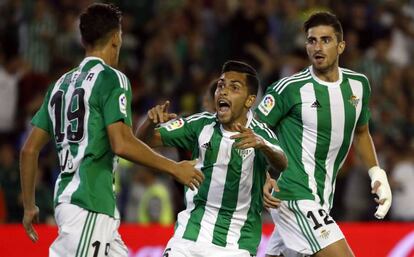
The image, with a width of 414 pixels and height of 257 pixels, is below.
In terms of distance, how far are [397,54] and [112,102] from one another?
376 inches

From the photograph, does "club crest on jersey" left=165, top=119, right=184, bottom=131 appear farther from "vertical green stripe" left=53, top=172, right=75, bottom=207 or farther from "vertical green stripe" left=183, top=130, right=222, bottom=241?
"vertical green stripe" left=53, top=172, right=75, bottom=207

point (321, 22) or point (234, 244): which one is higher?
point (321, 22)

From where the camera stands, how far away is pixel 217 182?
7.76 meters

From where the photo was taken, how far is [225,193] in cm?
775

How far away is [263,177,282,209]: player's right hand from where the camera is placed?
7.53m

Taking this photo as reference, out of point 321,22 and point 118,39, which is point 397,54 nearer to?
point 321,22

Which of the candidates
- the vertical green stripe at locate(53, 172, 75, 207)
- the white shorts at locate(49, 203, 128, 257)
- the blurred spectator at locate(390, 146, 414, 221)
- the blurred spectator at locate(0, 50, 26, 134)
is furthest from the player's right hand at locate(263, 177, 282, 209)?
the blurred spectator at locate(0, 50, 26, 134)

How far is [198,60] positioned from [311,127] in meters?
7.06

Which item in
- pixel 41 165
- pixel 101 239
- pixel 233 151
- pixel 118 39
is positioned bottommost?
pixel 41 165

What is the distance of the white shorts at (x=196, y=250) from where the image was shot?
7.61 m

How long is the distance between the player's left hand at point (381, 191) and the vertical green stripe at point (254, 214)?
95 cm

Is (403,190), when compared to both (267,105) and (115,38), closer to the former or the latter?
(267,105)

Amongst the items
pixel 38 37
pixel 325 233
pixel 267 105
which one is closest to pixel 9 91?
pixel 38 37

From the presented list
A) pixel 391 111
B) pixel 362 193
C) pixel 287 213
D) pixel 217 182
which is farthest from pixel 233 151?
pixel 391 111
